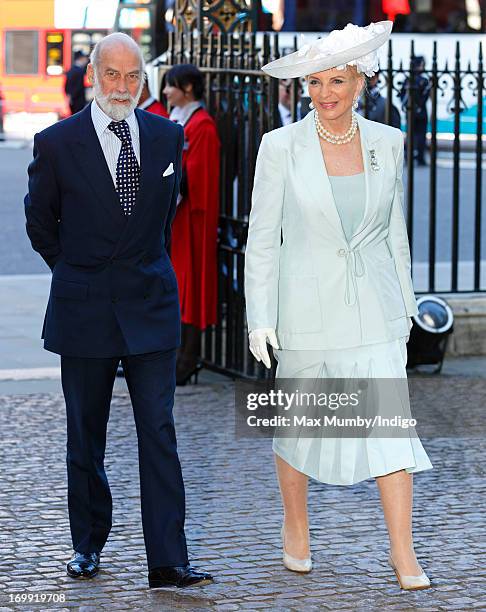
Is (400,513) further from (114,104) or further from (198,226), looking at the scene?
(198,226)

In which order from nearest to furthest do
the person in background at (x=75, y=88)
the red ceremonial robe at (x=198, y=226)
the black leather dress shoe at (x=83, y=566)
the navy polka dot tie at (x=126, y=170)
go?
the navy polka dot tie at (x=126, y=170)
the black leather dress shoe at (x=83, y=566)
the red ceremonial robe at (x=198, y=226)
the person in background at (x=75, y=88)

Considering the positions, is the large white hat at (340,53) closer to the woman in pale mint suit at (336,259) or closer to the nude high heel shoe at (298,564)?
the woman in pale mint suit at (336,259)

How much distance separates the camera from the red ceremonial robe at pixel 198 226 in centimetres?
879

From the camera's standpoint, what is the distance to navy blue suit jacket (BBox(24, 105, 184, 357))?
5.12 meters

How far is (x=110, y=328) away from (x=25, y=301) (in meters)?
7.20

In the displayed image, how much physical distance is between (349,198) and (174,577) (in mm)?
1398

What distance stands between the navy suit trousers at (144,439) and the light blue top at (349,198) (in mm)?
741

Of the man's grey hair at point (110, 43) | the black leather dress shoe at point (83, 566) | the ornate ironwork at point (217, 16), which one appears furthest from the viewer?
the ornate ironwork at point (217, 16)

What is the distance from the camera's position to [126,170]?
5180 millimetres

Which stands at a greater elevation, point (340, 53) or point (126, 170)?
point (340, 53)

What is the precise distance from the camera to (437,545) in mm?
5742

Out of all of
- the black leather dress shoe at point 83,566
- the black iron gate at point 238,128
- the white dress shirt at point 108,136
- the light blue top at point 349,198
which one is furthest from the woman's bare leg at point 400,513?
the black iron gate at point 238,128

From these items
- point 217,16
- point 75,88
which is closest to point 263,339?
point 217,16

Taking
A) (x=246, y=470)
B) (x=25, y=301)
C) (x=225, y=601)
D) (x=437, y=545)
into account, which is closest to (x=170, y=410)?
(x=225, y=601)
